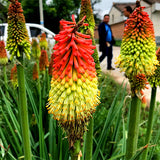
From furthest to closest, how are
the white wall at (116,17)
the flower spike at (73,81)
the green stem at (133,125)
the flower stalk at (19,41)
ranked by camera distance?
the white wall at (116,17)
the flower stalk at (19,41)
the green stem at (133,125)
the flower spike at (73,81)

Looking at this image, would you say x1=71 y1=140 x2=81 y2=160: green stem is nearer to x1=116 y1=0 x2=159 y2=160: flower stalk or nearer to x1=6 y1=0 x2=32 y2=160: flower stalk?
x1=116 y1=0 x2=159 y2=160: flower stalk

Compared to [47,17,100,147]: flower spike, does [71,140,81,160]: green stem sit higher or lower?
lower

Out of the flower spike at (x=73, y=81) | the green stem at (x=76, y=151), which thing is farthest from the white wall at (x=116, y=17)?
the green stem at (x=76, y=151)

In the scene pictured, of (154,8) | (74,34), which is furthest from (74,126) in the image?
(154,8)

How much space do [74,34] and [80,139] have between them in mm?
563

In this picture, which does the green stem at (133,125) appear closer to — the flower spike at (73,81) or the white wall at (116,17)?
the flower spike at (73,81)

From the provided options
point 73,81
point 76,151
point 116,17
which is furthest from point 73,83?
point 116,17

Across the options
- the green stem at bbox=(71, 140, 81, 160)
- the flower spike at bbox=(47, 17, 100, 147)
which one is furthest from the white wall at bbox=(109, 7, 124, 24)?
the green stem at bbox=(71, 140, 81, 160)

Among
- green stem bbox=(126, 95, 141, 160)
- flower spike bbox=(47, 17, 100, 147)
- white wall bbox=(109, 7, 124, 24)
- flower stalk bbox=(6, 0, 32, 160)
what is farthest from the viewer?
white wall bbox=(109, 7, 124, 24)

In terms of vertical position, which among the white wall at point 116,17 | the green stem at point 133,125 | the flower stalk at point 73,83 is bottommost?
the green stem at point 133,125

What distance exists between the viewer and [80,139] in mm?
1083

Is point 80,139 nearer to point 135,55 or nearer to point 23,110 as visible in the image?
point 23,110

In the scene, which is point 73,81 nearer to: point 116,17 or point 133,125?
point 133,125

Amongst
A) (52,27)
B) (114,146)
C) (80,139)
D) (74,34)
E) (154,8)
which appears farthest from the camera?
(52,27)
